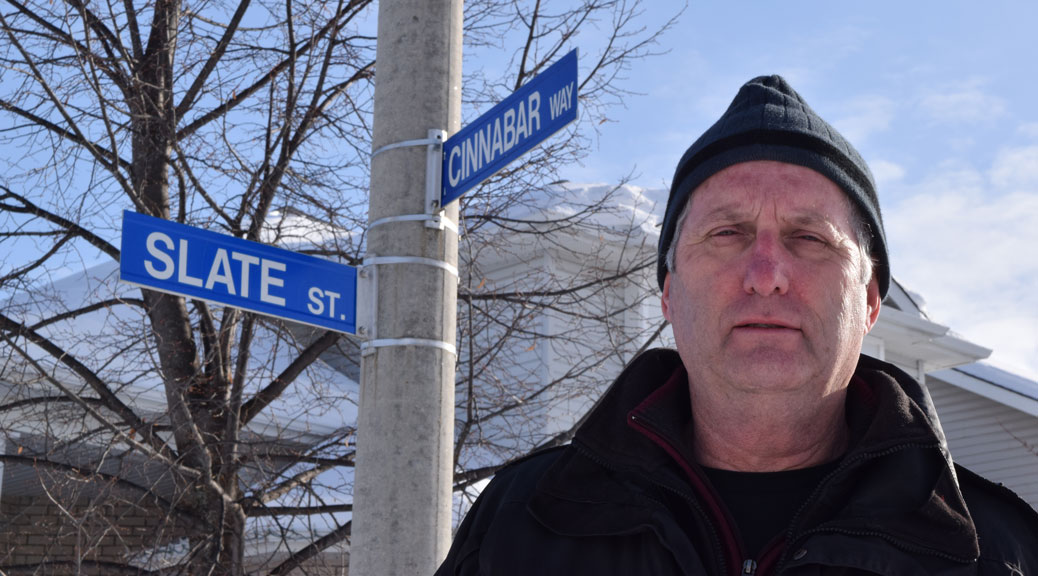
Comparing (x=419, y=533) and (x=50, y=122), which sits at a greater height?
(x=50, y=122)

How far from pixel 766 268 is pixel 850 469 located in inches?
14.2

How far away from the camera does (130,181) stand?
21.7 ft

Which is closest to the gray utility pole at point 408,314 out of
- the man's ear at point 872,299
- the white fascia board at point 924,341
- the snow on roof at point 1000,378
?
the man's ear at point 872,299

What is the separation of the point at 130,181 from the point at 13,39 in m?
1.09

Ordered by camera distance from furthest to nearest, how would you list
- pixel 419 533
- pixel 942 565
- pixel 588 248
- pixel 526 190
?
pixel 588 248, pixel 526 190, pixel 419 533, pixel 942 565

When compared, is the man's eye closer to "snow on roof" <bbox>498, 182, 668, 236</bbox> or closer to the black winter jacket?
the black winter jacket

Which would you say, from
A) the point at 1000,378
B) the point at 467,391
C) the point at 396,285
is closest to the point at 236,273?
the point at 396,285

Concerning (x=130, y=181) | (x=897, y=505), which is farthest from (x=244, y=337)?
(x=897, y=505)

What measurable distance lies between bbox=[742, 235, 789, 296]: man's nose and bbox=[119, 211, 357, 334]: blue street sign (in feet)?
5.70

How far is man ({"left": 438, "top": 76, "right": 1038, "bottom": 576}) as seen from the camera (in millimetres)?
1763

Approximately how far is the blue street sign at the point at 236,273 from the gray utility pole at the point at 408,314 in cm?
14

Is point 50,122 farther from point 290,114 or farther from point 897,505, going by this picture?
point 897,505

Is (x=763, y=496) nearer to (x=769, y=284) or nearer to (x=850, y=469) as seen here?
(x=850, y=469)

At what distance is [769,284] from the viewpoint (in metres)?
1.92
